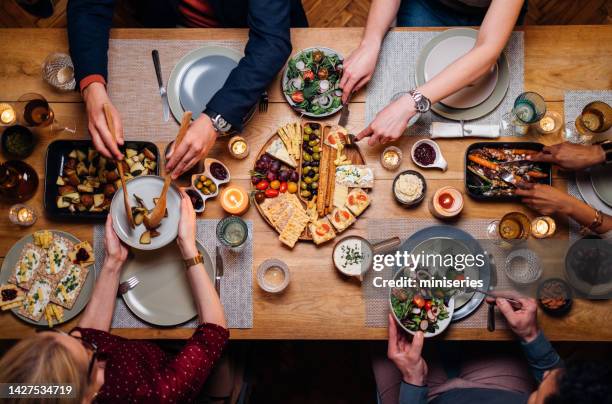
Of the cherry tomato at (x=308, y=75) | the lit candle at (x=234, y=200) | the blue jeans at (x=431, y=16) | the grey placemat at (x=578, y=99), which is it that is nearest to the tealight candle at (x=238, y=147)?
the lit candle at (x=234, y=200)

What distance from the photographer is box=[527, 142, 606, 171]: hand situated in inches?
74.2

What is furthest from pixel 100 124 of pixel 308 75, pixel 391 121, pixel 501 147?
pixel 501 147

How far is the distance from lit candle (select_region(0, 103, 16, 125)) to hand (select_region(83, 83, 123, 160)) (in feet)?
1.21

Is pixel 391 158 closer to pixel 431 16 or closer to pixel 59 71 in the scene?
pixel 431 16

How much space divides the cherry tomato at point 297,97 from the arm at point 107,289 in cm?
93

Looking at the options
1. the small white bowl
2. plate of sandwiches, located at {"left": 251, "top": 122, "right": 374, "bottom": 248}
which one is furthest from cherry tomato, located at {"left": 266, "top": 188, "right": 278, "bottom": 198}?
the small white bowl

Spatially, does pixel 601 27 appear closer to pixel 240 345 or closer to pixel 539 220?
pixel 539 220

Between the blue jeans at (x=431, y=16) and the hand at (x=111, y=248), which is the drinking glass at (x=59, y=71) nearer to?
the hand at (x=111, y=248)

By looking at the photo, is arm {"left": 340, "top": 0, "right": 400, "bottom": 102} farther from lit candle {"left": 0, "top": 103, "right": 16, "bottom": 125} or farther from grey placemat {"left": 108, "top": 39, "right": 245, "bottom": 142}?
lit candle {"left": 0, "top": 103, "right": 16, "bottom": 125}

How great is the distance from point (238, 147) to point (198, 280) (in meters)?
0.59

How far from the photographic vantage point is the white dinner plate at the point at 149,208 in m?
1.88

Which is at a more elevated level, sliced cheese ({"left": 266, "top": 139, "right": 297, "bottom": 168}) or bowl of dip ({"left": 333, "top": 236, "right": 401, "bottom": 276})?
sliced cheese ({"left": 266, "top": 139, "right": 297, "bottom": 168})

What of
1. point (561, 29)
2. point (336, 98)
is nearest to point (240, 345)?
point (336, 98)

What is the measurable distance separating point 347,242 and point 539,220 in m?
0.81
